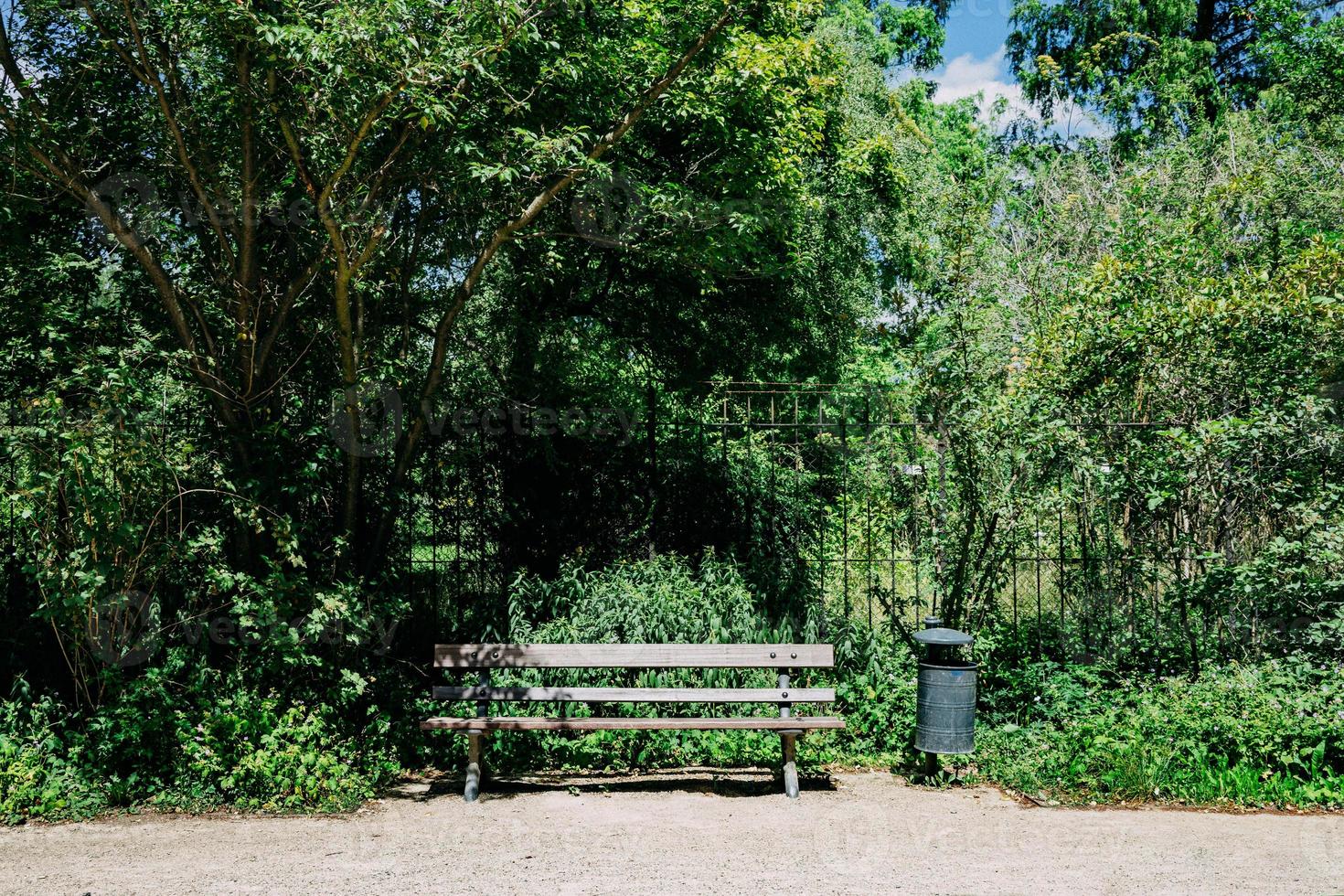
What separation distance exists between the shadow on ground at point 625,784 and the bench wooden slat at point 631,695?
0.54m

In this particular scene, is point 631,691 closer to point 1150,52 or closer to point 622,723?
point 622,723

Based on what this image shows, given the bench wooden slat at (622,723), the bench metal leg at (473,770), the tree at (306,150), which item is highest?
the tree at (306,150)

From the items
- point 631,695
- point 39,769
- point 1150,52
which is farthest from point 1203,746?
point 1150,52

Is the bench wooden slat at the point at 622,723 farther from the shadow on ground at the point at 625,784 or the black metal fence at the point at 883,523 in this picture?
the black metal fence at the point at 883,523

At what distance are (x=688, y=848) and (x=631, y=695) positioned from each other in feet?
4.29

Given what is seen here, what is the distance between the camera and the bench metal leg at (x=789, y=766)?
6055 millimetres

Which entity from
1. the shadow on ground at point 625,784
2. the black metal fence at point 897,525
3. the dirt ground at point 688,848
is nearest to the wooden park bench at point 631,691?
the shadow on ground at point 625,784

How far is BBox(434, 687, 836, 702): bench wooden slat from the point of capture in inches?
243

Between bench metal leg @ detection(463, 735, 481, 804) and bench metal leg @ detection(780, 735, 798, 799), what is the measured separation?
5.94 feet

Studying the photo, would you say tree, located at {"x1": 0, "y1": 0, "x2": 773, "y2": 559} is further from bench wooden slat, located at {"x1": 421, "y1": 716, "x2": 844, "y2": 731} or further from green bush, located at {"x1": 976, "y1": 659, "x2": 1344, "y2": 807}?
green bush, located at {"x1": 976, "y1": 659, "x2": 1344, "y2": 807}

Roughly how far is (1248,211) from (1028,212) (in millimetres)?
5121

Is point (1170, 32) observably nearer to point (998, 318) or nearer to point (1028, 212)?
point (1028, 212)

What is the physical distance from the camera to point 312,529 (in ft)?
21.6

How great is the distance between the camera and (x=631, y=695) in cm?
625
